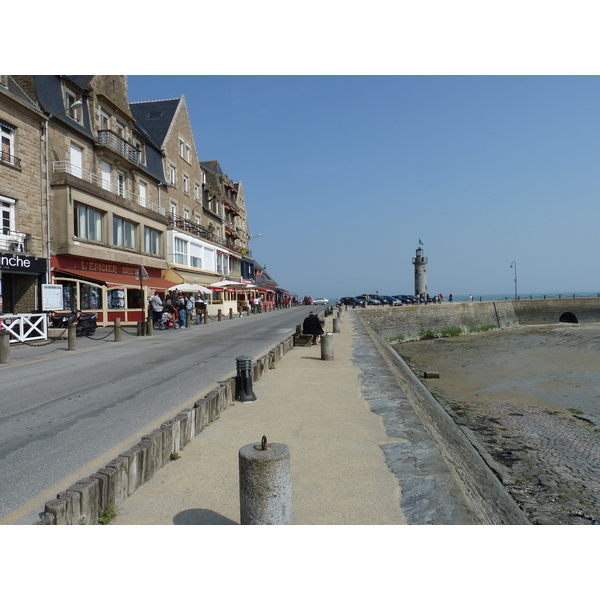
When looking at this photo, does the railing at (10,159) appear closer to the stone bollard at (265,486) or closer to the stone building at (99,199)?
the stone building at (99,199)

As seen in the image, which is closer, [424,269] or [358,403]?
[358,403]

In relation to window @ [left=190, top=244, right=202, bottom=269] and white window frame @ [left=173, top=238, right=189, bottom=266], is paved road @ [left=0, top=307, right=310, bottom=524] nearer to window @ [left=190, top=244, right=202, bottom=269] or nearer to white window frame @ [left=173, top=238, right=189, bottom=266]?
white window frame @ [left=173, top=238, right=189, bottom=266]

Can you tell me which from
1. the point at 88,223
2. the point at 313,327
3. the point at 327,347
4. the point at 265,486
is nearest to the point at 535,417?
the point at 327,347

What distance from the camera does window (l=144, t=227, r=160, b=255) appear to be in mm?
28344

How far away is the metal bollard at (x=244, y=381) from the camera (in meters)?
7.12

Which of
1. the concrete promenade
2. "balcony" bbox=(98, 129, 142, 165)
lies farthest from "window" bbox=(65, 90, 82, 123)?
the concrete promenade

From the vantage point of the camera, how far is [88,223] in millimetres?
21828

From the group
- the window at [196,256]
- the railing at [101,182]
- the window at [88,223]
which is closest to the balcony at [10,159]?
the railing at [101,182]

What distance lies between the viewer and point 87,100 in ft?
76.5

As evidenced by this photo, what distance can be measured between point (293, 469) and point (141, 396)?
4.34 meters

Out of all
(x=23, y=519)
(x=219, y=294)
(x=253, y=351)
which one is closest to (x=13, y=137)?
(x=253, y=351)

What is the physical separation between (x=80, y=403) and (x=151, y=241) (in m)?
23.4

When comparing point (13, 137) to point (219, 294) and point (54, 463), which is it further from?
point (219, 294)

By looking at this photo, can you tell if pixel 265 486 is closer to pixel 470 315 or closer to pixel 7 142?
pixel 7 142
